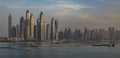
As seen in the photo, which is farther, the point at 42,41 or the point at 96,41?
the point at 96,41

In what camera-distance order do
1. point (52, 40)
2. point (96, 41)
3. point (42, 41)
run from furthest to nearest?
point (96, 41)
point (52, 40)
point (42, 41)

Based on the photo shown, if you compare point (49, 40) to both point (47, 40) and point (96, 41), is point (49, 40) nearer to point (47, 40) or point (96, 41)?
point (47, 40)

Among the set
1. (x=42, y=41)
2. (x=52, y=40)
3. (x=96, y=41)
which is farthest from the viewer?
(x=96, y=41)

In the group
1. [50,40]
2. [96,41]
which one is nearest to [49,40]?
[50,40]

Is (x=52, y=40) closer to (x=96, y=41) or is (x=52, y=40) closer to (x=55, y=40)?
(x=55, y=40)

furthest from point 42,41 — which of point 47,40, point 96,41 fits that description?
point 96,41

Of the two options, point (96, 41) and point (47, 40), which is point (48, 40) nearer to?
point (47, 40)

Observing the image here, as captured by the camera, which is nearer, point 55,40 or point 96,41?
point 55,40

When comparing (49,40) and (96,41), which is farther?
(96,41)
